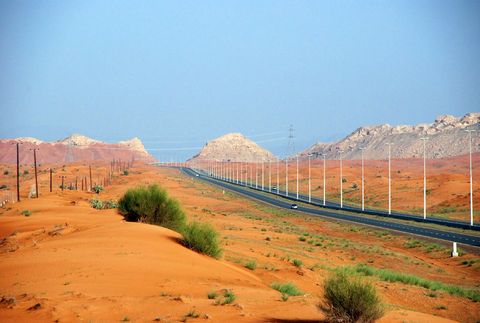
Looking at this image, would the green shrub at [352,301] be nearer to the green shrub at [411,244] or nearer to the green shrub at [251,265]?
the green shrub at [251,265]

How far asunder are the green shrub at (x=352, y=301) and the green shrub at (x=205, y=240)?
1134cm

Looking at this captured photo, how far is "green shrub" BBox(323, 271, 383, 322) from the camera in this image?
14219 millimetres

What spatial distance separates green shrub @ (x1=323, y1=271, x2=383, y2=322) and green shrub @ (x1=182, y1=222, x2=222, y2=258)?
11342 millimetres

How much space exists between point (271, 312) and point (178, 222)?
17667 mm

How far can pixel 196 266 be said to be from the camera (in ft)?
72.9

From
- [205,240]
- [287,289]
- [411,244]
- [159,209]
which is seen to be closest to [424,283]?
[205,240]

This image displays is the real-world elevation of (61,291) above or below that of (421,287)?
above

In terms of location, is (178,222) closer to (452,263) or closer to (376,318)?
(452,263)

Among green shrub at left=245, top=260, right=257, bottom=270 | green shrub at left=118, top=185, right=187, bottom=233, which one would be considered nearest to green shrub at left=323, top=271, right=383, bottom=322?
green shrub at left=245, top=260, right=257, bottom=270

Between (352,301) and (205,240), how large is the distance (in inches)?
467

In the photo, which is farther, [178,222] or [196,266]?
[178,222]

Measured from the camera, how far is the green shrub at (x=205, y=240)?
2567 centimetres

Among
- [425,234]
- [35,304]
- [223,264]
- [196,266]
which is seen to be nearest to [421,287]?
[223,264]

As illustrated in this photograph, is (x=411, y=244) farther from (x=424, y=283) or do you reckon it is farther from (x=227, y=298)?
(x=227, y=298)
